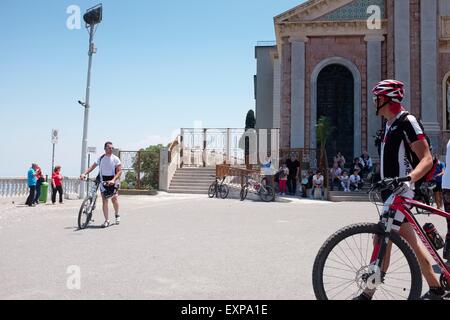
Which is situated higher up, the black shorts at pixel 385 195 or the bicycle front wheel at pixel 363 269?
the black shorts at pixel 385 195

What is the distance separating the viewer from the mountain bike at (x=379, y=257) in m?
3.43

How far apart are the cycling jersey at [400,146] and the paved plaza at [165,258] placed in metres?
1.47

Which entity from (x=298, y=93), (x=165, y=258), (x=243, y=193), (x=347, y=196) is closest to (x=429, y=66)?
(x=298, y=93)

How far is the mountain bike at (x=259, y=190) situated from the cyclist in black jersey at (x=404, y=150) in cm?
1412

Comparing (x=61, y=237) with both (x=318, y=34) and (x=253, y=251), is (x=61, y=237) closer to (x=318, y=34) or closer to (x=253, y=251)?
(x=253, y=251)

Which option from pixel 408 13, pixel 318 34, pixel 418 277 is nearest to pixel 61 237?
pixel 418 277

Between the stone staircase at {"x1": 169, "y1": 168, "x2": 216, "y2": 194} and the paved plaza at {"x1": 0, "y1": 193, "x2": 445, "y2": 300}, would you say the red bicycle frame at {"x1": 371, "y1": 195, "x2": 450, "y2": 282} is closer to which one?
the paved plaza at {"x1": 0, "y1": 193, "x2": 445, "y2": 300}

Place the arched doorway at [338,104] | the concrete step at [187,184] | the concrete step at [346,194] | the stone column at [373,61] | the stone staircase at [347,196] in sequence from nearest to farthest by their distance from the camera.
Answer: the stone staircase at [347,196] < the concrete step at [346,194] < the concrete step at [187,184] < the stone column at [373,61] < the arched doorway at [338,104]

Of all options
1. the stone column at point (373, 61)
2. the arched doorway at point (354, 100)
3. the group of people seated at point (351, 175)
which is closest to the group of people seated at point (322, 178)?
the group of people seated at point (351, 175)

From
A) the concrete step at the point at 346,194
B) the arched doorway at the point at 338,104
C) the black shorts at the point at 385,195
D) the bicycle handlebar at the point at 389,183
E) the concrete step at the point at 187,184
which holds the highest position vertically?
the arched doorway at the point at 338,104

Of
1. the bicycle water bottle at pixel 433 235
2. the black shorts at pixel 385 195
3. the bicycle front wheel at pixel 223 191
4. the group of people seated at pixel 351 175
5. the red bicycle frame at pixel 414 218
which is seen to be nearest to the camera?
the red bicycle frame at pixel 414 218

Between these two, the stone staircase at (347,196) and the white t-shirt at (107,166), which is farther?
the stone staircase at (347,196)

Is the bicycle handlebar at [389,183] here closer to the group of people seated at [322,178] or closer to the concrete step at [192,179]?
the group of people seated at [322,178]

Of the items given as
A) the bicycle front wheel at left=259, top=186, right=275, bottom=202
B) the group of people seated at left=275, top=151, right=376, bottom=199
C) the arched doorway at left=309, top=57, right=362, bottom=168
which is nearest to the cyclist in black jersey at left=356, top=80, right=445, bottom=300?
the bicycle front wheel at left=259, top=186, right=275, bottom=202
